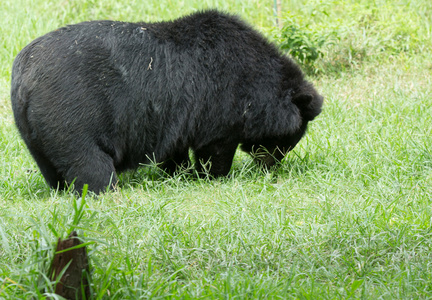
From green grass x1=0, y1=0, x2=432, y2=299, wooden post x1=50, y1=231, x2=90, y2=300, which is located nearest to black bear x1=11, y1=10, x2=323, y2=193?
green grass x1=0, y1=0, x2=432, y2=299

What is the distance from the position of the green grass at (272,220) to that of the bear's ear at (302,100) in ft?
1.57

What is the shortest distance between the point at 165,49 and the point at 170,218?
176cm

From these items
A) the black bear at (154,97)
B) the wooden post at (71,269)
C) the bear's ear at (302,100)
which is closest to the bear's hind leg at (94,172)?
the black bear at (154,97)

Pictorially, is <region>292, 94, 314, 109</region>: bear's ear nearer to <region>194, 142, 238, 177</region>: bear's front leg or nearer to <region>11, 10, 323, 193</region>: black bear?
<region>11, 10, 323, 193</region>: black bear

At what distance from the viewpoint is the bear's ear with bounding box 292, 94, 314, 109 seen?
5316 millimetres

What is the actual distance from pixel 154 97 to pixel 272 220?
1677 mm

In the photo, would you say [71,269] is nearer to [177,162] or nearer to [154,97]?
[154,97]

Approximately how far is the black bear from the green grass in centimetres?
31

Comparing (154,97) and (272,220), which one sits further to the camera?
(154,97)

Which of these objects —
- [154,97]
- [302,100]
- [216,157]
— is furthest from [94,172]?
[302,100]

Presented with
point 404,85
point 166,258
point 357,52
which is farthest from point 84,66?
point 357,52

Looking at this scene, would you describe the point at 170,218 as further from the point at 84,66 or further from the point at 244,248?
the point at 84,66

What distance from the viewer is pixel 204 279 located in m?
3.05

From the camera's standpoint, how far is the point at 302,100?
536 cm
